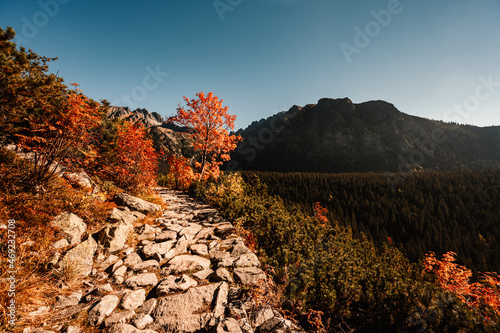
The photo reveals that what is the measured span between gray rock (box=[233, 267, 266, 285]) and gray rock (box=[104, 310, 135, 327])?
173 centimetres

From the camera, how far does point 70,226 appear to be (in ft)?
14.1

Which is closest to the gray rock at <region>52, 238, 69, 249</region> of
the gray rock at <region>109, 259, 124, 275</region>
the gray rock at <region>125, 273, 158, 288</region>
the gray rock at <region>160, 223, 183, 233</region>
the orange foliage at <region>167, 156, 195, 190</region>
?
the gray rock at <region>109, 259, 124, 275</region>

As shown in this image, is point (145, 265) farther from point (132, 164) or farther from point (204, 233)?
point (132, 164)

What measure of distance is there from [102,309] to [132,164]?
26.1ft

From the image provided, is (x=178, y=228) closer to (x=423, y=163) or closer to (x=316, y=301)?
(x=316, y=301)

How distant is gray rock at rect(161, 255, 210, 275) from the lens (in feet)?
12.6

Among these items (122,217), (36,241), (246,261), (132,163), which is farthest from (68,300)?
(132,163)

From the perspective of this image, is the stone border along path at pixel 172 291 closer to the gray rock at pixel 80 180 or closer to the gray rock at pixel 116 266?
the gray rock at pixel 116 266

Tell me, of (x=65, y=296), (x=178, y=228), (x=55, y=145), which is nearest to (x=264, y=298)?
(x=65, y=296)

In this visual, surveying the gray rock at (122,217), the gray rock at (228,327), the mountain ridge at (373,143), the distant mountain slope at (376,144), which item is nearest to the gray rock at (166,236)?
the gray rock at (122,217)

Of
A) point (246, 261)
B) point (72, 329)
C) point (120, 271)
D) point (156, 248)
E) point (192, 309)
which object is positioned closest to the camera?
point (72, 329)

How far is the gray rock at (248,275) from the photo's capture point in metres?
3.52

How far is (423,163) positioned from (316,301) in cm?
21872
